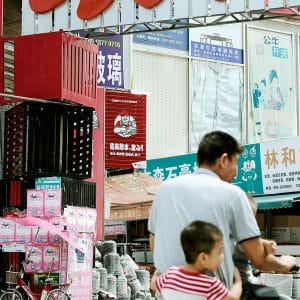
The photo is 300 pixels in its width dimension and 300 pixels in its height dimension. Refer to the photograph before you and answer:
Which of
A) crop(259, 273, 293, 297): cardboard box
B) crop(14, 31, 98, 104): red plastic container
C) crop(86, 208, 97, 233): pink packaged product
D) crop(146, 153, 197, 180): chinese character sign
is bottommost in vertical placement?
crop(259, 273, 293, 297): cardboard box

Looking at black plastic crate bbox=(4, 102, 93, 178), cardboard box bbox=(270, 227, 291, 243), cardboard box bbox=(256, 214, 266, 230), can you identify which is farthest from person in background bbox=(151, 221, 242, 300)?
cardboard box bbox=(256, 214, 266, 230)

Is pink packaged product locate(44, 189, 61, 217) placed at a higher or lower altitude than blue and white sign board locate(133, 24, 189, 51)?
lower

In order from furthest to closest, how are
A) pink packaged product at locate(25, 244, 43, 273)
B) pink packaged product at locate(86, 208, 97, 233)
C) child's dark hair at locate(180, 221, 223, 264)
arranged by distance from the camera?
pink packaged product at locate(86, 208, 97, 233)
pink packaged product at locate(25, 244, 43, 273)
child's dark hair at locate(180, 221, 223, 264)

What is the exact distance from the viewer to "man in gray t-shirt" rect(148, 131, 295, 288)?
6047 mm

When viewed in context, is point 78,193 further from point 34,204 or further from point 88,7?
point 88,7

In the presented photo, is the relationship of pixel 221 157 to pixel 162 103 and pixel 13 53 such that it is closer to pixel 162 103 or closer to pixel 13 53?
pixel 13 53

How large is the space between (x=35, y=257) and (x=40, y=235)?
0.35 metres

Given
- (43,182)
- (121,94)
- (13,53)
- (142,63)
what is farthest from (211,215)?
(142,63)

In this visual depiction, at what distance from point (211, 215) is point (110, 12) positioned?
38.1ft

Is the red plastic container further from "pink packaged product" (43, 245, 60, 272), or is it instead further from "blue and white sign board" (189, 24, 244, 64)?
"blue and white sign board" (189, 24, 244, 64)

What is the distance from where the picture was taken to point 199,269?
235 inches

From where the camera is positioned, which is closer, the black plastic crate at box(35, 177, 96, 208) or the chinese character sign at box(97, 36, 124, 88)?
the black plastic crate at box(35, 177, 96, 208)

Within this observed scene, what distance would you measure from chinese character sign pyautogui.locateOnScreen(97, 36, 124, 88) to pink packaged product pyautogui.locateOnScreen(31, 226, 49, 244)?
10.6 metres

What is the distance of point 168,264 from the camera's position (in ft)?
20.6
